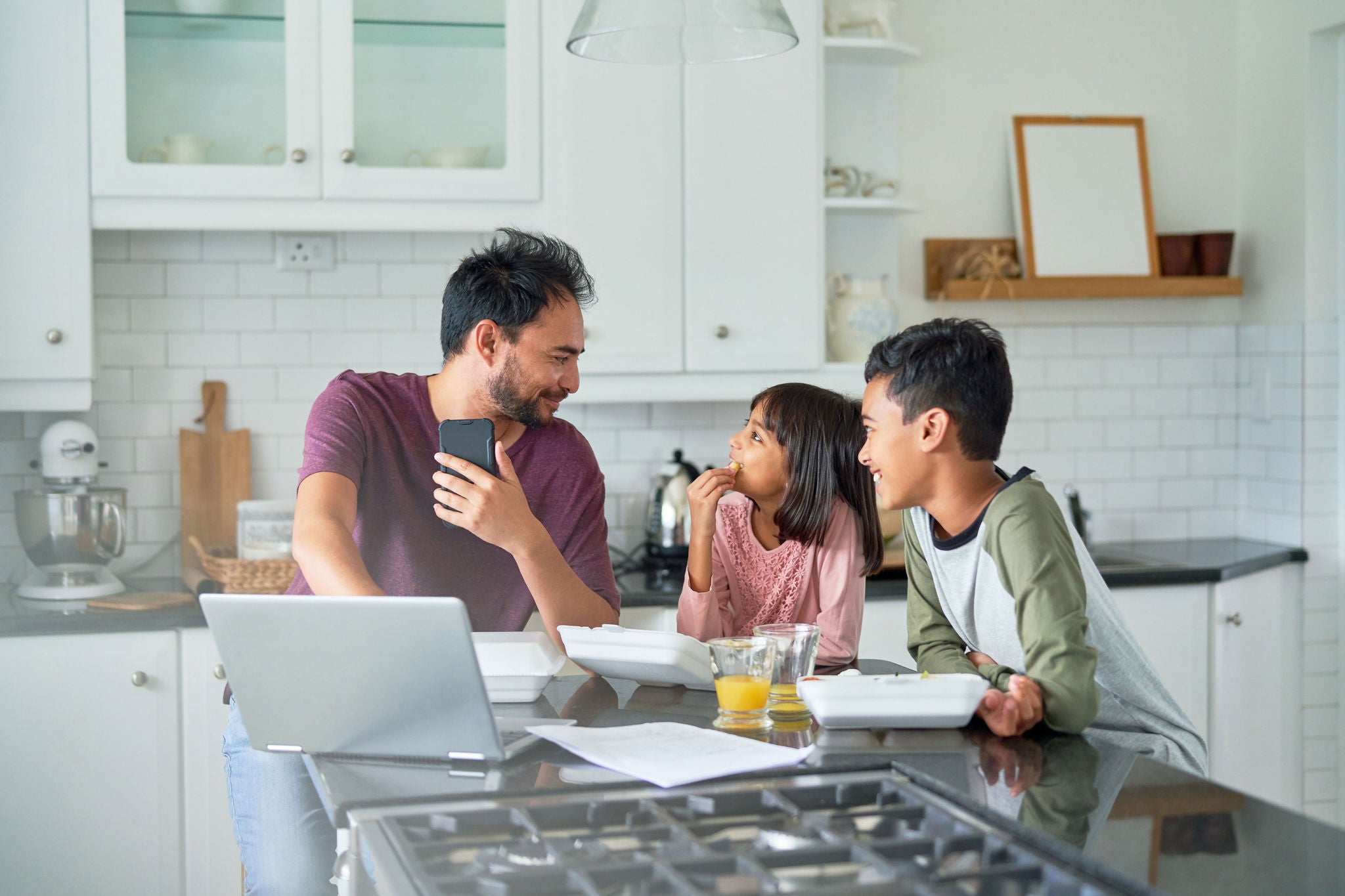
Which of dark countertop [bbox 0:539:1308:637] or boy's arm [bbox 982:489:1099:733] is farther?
dark countertop [bbox 0:539:1308:637]

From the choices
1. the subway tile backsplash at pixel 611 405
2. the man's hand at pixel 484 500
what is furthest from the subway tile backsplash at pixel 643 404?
the man's hand at pixel 484 500

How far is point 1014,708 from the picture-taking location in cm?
143

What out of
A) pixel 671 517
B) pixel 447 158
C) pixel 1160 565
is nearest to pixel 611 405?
pixel 671 517

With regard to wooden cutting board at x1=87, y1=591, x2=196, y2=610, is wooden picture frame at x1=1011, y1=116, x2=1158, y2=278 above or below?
above

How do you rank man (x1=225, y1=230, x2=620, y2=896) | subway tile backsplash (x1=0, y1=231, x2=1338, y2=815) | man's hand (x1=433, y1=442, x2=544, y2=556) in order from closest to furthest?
man's hand (x1=433, y1=442, x2=544, y2=556) < man (x1=225, y1=230, x2=620, y2=896) < subway tile backsplash (x1=0, y1=231, x2=1338, y2=815)

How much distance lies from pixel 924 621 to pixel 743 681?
1.21 feet

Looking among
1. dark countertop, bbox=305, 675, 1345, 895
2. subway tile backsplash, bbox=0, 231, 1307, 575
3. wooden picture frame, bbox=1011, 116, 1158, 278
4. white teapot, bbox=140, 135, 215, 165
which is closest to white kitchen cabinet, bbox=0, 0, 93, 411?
white teapot, bbox=140, 135, 215, 165

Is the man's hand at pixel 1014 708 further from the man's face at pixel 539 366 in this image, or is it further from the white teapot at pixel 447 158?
Result: the white teapot at pixel 447 158

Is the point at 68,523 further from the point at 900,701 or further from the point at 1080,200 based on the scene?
the point at 1080,200

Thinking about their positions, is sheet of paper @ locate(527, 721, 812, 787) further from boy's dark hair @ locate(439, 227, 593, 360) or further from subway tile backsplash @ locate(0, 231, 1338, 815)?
subway tile backsplash @ locate(0, 231, 1338, 815)

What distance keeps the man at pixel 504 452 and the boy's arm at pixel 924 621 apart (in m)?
0.53

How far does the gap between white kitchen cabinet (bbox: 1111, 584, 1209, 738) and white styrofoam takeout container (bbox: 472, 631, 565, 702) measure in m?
1.97

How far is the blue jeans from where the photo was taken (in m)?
1.82

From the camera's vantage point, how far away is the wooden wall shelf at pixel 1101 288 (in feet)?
11.6
